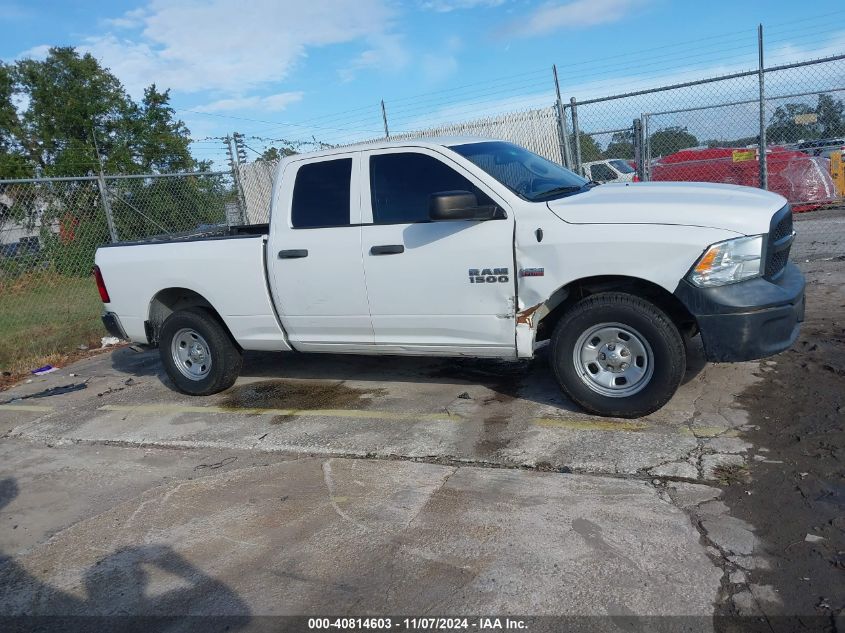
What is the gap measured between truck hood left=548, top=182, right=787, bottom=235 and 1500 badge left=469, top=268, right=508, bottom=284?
1.77ft

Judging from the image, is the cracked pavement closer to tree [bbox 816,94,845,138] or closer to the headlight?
the headlight

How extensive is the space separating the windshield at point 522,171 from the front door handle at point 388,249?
82 cm

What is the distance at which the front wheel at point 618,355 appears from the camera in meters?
4.37

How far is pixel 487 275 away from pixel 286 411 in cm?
214

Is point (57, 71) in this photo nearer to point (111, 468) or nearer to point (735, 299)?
point (111, 468)

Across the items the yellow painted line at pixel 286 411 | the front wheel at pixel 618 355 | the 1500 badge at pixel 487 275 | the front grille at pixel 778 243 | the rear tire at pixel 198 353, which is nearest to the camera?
the front grille at pixel 778 243

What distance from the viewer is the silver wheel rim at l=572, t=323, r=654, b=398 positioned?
→ 449 centimetres

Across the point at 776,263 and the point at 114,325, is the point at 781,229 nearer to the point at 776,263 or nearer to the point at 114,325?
the point at 776,263

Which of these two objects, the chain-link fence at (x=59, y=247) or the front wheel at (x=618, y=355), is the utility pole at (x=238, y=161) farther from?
the front wheel at (x=618, y=355)

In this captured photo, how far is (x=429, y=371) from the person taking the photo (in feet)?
20.7

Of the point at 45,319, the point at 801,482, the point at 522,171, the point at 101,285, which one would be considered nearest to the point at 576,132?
the point at 522,171

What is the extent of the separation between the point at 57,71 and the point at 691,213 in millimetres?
24760

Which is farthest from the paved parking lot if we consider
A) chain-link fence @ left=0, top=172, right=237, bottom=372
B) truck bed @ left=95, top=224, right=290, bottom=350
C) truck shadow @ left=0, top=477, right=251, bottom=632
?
chain-link fence @ left=0, top=172, right=237, bottom=372

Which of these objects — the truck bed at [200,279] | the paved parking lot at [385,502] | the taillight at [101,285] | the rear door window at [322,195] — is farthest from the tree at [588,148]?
the taillight at [101,285]
